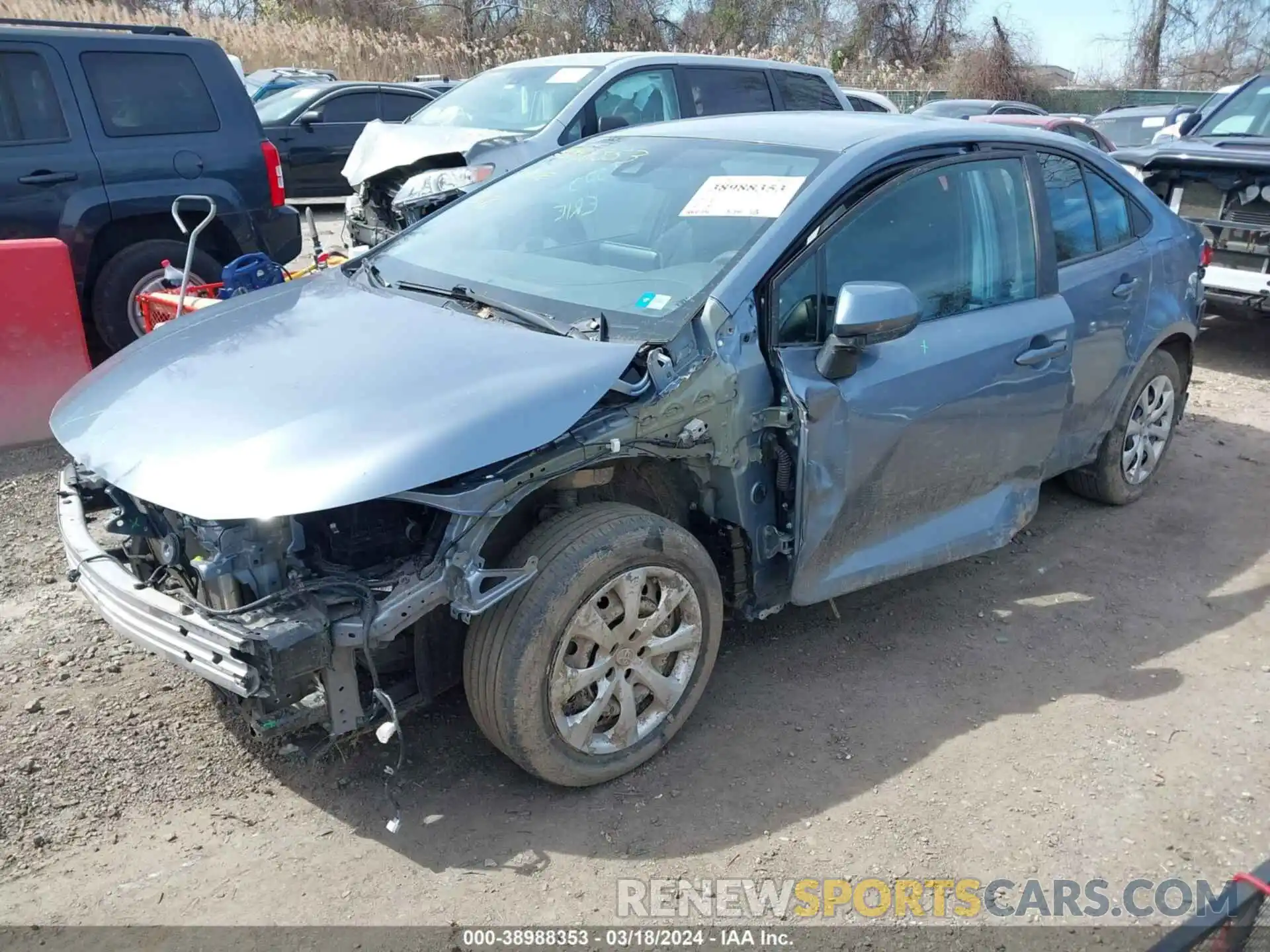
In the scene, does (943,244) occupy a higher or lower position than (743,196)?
lower

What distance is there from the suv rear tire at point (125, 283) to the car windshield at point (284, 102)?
22.4 ft

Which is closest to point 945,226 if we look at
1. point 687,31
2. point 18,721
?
point 18,721

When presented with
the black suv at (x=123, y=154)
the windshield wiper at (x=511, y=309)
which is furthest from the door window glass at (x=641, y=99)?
the windshield wiper at (x=511, y=309)

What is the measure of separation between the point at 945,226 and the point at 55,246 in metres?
4.60

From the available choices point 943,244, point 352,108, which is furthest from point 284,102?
point 943,244

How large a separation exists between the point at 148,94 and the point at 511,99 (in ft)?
8.85

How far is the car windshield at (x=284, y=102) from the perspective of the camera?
12.8 m

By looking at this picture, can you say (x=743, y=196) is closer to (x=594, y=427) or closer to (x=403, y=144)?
(x=594, y=427)

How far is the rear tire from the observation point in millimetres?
4949

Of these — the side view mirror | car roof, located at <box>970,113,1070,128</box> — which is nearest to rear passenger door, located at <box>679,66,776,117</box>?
the side view mirror

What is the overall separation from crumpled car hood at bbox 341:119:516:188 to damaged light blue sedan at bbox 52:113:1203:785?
149 inches

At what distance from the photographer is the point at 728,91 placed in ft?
26.9

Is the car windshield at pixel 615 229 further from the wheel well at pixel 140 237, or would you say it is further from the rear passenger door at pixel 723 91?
the rear passenger door at pixel 723 91

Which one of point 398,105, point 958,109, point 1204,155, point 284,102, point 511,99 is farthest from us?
point 958,109
